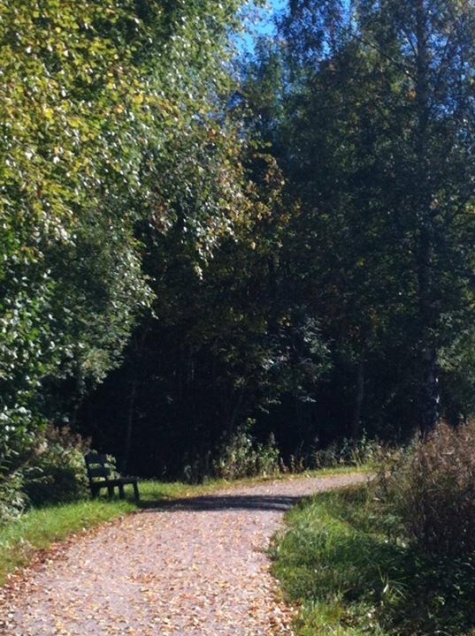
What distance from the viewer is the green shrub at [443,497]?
12.6m

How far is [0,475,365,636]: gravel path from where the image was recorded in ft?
30.9

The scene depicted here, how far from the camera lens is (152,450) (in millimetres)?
27266

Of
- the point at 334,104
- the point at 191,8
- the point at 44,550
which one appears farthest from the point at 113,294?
the point at 334,104

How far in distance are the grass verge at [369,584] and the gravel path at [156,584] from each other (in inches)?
12.6

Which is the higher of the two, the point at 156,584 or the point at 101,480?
the point at 101,480

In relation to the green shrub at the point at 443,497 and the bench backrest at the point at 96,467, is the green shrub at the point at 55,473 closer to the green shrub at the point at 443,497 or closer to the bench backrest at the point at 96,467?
the bench backrest at the point at 96,467

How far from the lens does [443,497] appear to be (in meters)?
12.6

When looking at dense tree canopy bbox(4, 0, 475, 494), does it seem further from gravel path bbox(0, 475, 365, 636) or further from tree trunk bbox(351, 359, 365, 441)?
gravel path bbox(0, 475, 365, 636)

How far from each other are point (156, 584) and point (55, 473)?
7661 mm

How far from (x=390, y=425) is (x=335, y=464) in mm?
5478

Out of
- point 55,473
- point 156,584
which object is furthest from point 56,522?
point 55,473

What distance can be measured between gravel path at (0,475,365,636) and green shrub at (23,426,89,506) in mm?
1944

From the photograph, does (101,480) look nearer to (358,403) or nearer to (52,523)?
(52,523)

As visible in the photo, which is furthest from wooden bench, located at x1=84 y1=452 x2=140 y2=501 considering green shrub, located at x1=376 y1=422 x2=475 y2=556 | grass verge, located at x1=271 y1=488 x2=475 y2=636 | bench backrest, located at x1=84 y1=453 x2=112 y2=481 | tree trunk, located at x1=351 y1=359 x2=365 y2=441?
tree trunk, located at x1=351 y1=359 x2=365 y2=441
